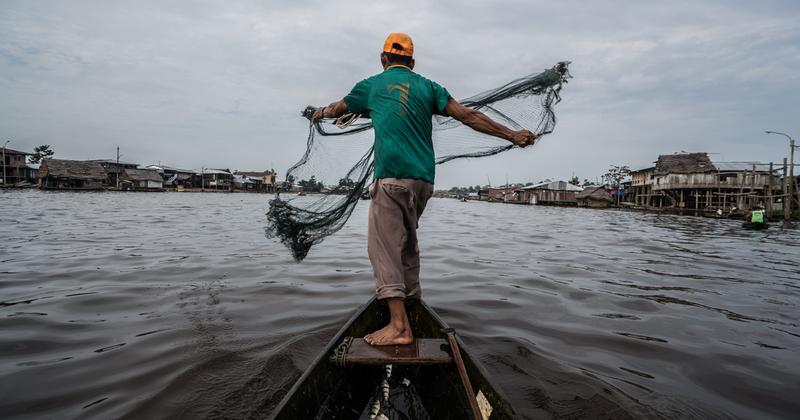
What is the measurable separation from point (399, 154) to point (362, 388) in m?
1.44

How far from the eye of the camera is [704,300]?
4.96m

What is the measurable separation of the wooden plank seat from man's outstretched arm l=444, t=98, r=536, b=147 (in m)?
1.50

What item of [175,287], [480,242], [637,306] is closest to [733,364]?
[637,306]

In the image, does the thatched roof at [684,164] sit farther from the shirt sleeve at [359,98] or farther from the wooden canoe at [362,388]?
the wooden canoe at [362,388]

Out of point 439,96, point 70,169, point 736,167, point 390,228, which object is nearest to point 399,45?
point 439,96

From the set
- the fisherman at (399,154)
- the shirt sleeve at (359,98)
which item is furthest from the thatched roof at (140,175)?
the fisherman at (399,154)

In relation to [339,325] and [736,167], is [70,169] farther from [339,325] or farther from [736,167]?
[736,167]

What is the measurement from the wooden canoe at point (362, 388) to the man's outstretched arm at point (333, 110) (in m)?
1.65

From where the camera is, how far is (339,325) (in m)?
3.84

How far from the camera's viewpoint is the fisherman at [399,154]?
2.54 m

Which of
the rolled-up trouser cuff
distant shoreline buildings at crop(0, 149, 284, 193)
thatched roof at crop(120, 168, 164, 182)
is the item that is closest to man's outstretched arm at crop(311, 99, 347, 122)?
the rolled-up trouser cuff

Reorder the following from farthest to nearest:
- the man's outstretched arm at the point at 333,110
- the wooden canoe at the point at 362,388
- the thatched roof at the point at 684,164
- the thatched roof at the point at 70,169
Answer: the thatched roof at the point at 70,169, the thatched roof at the point at 684,164, the man's outstretched arm at the point at 333,110, the wooden canoe at the point at 362,388

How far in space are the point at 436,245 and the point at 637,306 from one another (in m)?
5.57

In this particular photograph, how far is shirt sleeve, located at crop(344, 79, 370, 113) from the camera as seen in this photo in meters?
2.85
